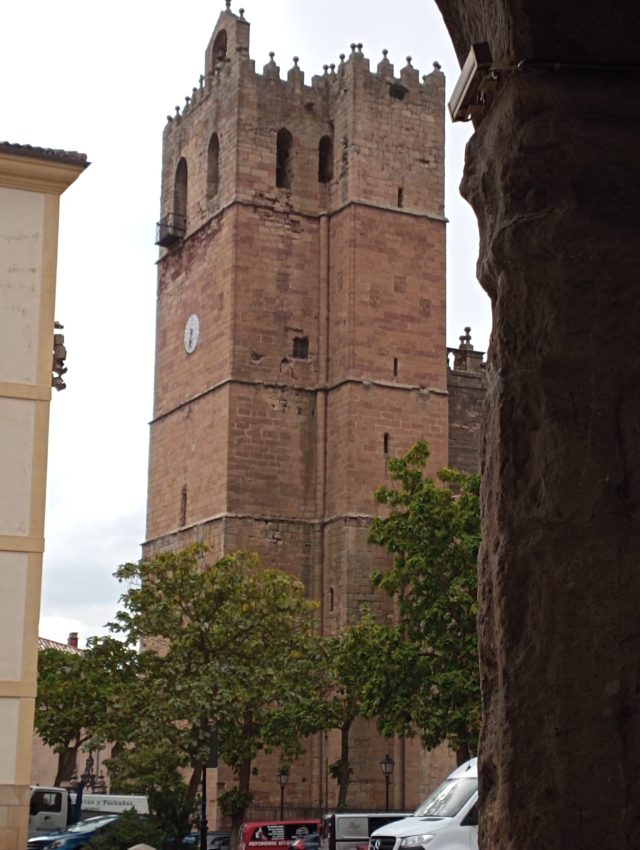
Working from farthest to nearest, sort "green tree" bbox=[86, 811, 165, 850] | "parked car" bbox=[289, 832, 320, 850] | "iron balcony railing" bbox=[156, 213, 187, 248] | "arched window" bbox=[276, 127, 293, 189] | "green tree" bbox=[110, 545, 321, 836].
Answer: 1. "iron balcony railing" bbox=[156, 213, 187, 248]
2. "arched window" bbox=[276, 127, 293, 189]
3. "green tree" bbox=[110, 545, 321, 836]
4. "parked car" bbox=[289, 832, 320, 850]
5. "green tree" bbox=[86, 811, 165, 850]

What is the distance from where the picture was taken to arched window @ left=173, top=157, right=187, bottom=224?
167 feet

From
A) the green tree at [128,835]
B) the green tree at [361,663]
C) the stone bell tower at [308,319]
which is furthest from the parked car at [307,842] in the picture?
the stone bell tower at [308,319]

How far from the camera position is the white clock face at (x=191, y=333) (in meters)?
48.5

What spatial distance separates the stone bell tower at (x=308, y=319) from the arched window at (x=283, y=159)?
69mm

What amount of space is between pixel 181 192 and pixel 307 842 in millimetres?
29156

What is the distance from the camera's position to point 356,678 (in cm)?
3206

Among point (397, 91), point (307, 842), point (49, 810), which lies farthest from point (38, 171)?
point (397, 91)

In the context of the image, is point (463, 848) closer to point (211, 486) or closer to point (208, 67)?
point (211, 486)

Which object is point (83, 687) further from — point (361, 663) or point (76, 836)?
point (76, 836)

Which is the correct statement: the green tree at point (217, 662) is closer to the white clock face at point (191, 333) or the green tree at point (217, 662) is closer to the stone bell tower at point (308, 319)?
the stone bell tower at point (308, 319)

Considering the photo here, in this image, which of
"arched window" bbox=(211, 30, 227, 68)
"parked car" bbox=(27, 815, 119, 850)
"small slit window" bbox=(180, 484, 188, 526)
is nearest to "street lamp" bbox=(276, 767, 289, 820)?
"small slit window" bbox=(180, 484, 188, 526)

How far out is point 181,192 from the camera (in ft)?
169

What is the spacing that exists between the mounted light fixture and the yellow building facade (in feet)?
55.8

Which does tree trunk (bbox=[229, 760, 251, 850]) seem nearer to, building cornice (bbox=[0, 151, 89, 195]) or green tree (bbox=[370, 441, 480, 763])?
green tree (bbox=[370, 441, 480, 763])
